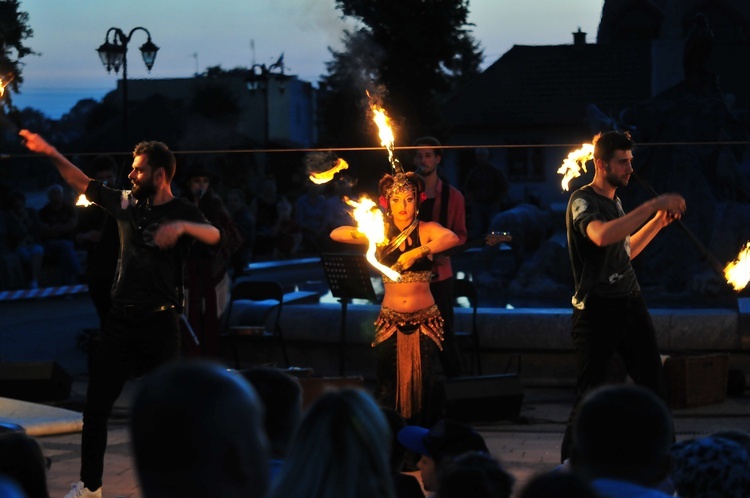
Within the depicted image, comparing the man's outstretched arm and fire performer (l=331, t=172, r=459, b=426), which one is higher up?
the man's outstretched arm

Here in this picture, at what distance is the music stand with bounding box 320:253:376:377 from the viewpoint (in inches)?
398

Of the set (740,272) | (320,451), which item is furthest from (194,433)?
(740,272)

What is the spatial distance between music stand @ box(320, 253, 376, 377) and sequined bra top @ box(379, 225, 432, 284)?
1631mm

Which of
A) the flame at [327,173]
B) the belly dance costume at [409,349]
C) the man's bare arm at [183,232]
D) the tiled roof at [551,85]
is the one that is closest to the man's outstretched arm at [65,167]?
the man's bare arm at [183,232]

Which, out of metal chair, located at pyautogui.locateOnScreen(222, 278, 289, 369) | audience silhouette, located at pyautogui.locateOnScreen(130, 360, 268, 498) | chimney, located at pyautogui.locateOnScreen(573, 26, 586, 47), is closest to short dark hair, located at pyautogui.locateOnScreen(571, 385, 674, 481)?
audience silhouette, located at pyautogui.locateOnScreen(130, 360, 268, 498)

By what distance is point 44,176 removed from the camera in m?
40.5

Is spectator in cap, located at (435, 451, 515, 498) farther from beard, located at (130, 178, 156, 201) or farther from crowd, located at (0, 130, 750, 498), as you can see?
beard, located at (130, 178, 156, 201)

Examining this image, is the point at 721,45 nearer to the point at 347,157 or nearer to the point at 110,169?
the point at 347,157

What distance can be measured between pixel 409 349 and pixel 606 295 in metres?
1.51

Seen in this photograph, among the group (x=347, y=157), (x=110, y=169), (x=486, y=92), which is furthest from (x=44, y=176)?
(x=110, y=169)

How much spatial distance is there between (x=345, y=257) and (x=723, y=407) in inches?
120

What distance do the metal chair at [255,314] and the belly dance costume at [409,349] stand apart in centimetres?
370

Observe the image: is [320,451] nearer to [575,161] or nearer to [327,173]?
[575,161]

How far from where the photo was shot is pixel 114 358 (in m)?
7.02
